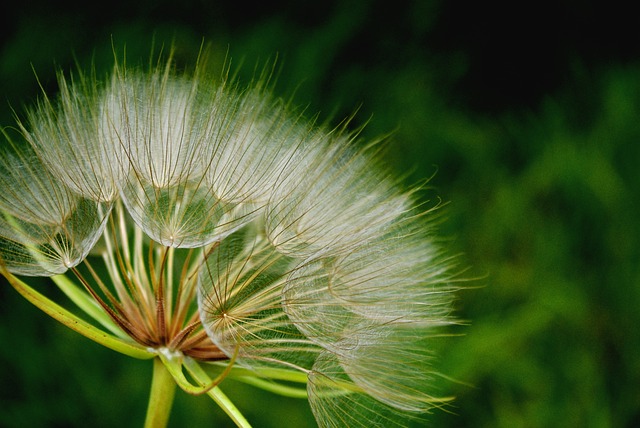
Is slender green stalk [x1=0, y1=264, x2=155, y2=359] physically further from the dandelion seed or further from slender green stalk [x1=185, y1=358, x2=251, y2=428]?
slender green stalk [x1=185, y1=358, x2=251, y2=428]

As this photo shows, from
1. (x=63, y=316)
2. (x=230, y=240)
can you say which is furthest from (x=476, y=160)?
(x=63, y=316)

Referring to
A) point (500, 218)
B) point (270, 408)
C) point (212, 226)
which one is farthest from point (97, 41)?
point (212, 226)

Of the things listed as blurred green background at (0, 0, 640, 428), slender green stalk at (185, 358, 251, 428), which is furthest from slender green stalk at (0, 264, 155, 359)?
blurred green background at (0, 0, 640, 428)

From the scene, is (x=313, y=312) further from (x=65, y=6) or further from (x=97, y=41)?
(x=65, y=6)

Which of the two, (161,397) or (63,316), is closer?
(63,316)

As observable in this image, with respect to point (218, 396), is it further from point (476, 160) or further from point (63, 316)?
point (476, 160)
